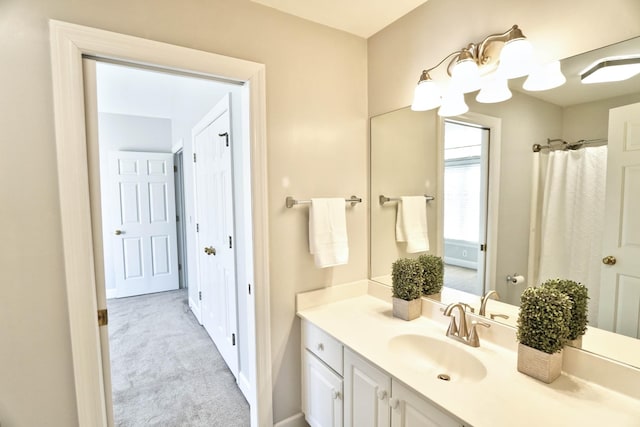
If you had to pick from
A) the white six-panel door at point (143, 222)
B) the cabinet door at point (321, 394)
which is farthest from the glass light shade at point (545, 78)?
the white six-panel door at point (143, 222)

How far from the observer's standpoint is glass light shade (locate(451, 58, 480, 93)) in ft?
4.42

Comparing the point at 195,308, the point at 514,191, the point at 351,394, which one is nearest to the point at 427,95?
the point at 514,191

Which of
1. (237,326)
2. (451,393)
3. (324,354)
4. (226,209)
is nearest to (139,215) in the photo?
(226,209)

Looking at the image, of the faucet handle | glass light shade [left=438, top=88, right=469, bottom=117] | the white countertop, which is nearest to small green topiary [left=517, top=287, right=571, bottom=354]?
the white countertop

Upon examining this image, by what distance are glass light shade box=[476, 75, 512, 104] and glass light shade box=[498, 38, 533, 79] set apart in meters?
0.07

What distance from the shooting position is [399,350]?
141 centimetres

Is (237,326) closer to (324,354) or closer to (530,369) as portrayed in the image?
(324,354)

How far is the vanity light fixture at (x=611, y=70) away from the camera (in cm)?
101

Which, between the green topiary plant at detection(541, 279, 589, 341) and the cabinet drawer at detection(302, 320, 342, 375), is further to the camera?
the cabinet drawer at detection(302, 320, 342, 375)

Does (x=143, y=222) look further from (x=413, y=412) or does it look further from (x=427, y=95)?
(x=413, y=412)

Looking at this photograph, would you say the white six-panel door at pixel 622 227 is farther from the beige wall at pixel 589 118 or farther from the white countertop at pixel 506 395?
the white countertop at pixel 506 395

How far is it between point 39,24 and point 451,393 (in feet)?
6.49

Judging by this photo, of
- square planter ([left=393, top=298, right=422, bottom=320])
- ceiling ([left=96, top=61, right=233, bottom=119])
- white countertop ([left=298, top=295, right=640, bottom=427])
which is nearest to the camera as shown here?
white countertop ([left=298, top=295, right=640, bottom=427])

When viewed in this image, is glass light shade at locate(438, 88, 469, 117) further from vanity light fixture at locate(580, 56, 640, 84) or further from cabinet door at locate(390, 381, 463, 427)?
cabinet door at locate(390, 381, 463, 427)
